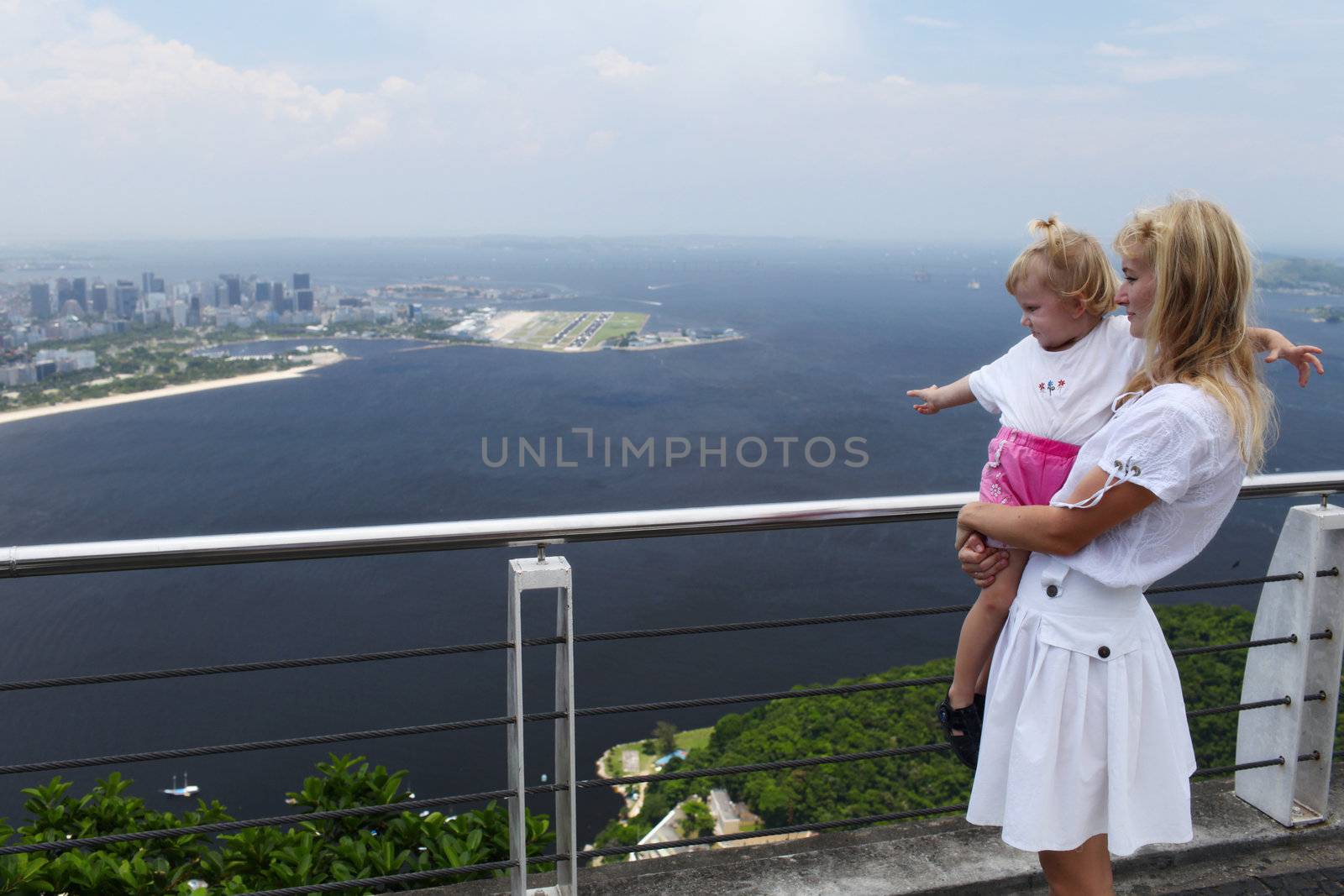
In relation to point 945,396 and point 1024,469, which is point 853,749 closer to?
point 945,396

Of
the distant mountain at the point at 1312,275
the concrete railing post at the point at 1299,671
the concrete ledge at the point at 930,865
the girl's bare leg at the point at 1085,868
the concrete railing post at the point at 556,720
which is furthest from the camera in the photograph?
the distant mountain at the point at 1312,275

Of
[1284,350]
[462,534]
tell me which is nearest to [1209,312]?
[1284,350]

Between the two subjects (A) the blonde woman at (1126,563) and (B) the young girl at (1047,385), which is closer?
(A) the blonde woman at (1126,563)

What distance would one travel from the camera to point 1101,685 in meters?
1.34

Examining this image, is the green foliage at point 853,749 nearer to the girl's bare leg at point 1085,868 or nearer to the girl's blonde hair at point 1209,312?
the girl's bare leg at point 1085,868

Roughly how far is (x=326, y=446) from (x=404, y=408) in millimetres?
4897

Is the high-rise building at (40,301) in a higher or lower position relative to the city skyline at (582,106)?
lower

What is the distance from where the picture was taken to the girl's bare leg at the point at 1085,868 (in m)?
1.43

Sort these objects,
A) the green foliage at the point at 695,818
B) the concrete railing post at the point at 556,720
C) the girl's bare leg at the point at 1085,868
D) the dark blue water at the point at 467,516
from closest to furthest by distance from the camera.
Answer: the girl's bare leg at the point at 1085,868, the concrete railing post at the point at 556,720, the green foliage at the point at 695,818, the dark blue water at the point at 467,516

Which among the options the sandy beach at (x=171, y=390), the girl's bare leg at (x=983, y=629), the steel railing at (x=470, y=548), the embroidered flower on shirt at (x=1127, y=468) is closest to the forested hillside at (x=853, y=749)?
the steel railing at (x=470, y=548)

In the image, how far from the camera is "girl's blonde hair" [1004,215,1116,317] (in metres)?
1.46

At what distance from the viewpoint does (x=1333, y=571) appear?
207 cm

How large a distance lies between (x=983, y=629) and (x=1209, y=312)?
0.54m

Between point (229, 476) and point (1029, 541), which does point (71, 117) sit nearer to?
point (229, 476)
